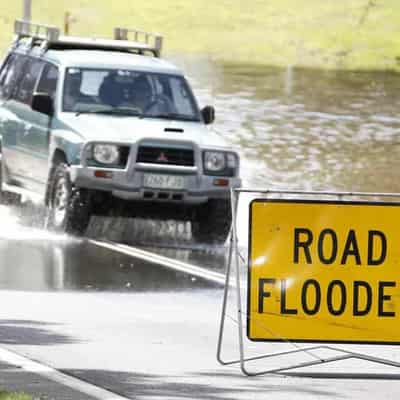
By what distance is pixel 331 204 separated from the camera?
30.6ft

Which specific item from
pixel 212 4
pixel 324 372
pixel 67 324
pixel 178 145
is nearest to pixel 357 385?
pixel 324 372

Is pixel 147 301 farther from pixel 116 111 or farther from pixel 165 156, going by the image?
pixel 116 111

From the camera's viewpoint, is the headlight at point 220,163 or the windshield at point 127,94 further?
the windshield at point 127,94

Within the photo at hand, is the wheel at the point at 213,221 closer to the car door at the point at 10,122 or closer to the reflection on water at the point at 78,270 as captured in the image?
the reflection on water at the point at 78,270

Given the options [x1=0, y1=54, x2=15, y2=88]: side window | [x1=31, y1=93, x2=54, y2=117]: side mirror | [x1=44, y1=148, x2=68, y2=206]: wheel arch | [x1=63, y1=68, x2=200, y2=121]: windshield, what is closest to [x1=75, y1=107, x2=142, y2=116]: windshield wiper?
[x1=63, y1=68, x2=200, y2=121]: windshield

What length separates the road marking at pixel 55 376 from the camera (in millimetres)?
8812

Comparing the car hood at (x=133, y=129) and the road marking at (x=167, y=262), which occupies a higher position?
the car hood at (x=133, y=129)

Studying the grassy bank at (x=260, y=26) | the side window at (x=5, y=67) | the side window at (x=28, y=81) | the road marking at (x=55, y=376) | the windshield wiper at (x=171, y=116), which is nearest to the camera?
the road marking at (x=55, y=376)

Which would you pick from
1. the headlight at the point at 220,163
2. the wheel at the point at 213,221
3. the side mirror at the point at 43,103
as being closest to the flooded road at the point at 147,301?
the wheel at the point at 213,221

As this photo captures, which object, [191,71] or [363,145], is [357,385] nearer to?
[363,145]

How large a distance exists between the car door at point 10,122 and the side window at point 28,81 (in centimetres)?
15

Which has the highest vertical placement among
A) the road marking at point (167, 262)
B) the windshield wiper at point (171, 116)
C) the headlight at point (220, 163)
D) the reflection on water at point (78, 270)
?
the windshield wiper at point (171, 116)

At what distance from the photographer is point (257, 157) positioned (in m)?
29.5

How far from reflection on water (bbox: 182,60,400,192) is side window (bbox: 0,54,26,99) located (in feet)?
18.4
